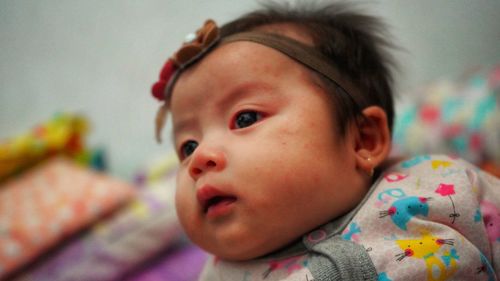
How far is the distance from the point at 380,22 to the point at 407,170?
318mm

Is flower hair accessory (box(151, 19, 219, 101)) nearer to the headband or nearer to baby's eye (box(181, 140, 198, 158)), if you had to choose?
the headband

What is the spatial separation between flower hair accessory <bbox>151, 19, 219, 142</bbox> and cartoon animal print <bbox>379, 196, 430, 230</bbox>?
376 mm

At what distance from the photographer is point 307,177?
0.54 m

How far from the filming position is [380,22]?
2.61ft

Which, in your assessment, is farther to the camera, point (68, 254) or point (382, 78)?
point (68, 254)

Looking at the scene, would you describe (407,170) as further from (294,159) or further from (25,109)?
(25,109)

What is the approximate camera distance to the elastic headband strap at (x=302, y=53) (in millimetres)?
612

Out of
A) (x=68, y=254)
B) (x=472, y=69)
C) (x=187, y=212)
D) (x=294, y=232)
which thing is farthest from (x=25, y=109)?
(x=472, y=69)

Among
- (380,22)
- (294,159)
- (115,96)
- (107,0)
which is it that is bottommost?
(294,159)

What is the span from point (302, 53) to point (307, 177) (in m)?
0.20

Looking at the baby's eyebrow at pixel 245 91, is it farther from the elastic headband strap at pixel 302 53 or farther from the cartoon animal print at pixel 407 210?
the cartoon animal print at pixel 407 210

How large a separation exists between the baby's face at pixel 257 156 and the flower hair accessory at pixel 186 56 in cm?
3

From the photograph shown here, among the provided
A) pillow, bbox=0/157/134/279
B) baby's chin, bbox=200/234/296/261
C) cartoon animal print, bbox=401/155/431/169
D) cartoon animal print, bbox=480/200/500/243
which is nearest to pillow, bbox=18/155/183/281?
pillow, bbox=0/157/134/279

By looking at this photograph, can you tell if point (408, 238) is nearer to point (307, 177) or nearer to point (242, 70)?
point (307, 177)
